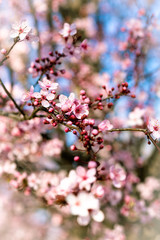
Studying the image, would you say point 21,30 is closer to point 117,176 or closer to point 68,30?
point 68,30

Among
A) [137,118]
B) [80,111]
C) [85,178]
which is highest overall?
[137,118]

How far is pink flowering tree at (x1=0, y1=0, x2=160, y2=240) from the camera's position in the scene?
1801mm


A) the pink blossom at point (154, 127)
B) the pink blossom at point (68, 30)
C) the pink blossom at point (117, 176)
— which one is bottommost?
the pink blossom at point (117, 176)

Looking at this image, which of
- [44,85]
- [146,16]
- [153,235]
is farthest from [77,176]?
[153,235]

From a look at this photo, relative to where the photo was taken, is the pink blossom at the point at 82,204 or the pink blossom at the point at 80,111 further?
the pink blossom at the point at 80,111

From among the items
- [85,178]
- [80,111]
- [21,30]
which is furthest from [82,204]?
[21,30]

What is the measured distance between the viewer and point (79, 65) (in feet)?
21.0

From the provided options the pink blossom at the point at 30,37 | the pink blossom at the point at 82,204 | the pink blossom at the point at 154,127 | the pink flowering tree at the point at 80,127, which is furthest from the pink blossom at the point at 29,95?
the pink blossom at the point at 154,127

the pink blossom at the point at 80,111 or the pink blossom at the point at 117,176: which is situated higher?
the pink blossom at the point at 80,111

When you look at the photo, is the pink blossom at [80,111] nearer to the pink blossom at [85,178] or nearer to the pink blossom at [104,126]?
the pink blossom at [104,126]

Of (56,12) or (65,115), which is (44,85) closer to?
(65,115)

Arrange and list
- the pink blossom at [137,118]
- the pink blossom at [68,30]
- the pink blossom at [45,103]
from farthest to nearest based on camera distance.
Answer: the pink blossom at [137,118] → the pink blossom at [68,30] → the pink blossom at [45,103]

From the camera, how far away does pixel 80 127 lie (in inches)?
70.4

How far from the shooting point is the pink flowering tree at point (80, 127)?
180cm
